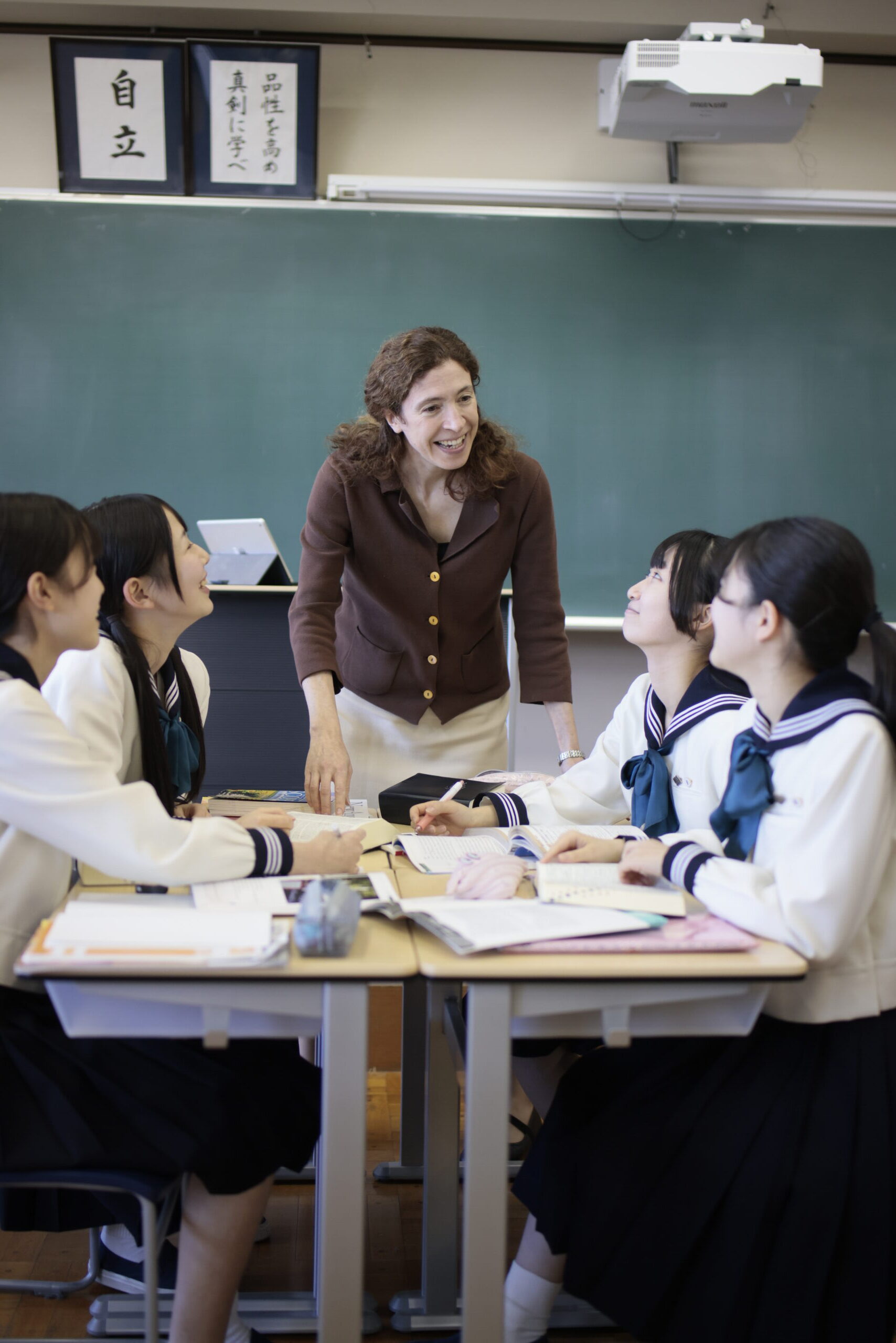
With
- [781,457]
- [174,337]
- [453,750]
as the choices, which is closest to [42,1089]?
[453,750]

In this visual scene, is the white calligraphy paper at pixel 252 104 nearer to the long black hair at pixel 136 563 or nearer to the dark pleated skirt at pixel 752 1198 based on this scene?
the long black hair at pixel 136 563

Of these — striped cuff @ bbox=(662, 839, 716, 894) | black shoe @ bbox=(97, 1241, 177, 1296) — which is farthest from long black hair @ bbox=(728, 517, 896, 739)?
black shoe @ bbox=(97, 1241, 177, 1296)

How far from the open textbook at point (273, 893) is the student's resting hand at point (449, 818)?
407mm

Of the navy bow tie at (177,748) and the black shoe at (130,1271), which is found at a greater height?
the navy bow tie at (177,748)

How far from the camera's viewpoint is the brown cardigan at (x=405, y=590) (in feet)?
6.99

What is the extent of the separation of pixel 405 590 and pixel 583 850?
0.90 m

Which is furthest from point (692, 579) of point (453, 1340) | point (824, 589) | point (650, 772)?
point (453, 1340)

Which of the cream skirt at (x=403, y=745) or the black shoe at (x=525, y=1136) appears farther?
the cream skirt at (x=403, y=745)

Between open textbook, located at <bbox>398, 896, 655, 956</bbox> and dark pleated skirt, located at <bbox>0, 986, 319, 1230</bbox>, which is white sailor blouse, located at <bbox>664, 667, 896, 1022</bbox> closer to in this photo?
open textbook, located at <bbox>398, 896, 655, 956</bbox>

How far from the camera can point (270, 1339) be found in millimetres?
1401

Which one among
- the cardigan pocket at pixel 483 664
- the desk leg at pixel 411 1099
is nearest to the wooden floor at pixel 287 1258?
the desk leg at pixel 411 1099

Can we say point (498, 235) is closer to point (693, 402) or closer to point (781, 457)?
point (693, 402)

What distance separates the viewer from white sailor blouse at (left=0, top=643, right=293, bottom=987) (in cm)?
116

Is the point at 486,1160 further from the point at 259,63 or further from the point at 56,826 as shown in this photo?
the point at 259,63
